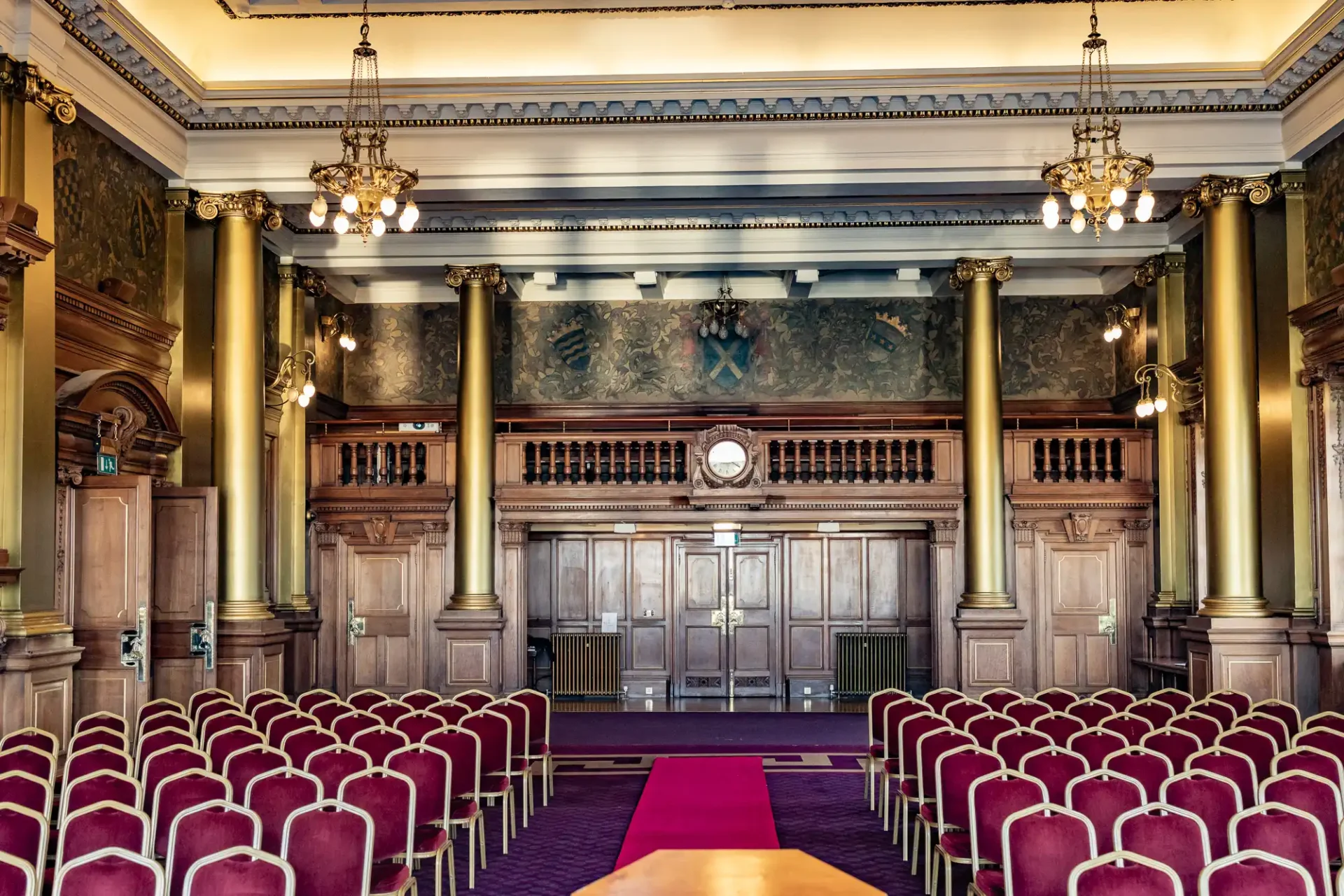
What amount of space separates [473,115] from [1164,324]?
8843 mm

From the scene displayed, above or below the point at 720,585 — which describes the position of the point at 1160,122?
above

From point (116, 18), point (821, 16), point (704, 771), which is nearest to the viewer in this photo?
point (116, 18)

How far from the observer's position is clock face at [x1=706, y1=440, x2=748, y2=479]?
16.5 metres

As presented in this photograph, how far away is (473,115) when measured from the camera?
1283cm

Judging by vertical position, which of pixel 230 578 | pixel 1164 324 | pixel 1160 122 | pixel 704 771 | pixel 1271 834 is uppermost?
pixel 1160 122

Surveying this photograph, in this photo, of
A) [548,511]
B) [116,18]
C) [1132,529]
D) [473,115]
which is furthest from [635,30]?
[1132,529]

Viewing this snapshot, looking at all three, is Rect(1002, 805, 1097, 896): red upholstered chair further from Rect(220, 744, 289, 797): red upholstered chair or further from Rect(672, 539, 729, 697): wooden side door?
Rect(672, 539, 729, 697): wooden side door

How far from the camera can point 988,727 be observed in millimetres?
9023

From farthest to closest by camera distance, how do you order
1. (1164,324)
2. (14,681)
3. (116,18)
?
(1164,324), (116,18), (14,681)

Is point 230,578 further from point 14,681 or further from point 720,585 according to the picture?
point 720,585

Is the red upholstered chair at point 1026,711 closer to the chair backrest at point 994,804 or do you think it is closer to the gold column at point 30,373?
the chair backrest at point 994,804

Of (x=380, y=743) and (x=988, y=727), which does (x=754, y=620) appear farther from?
(x=380, y=743)

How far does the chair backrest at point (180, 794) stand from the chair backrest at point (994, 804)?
3.71 m

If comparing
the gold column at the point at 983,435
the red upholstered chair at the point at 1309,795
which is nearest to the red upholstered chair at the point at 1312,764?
the red upholstered chair at the point at 1309,795
